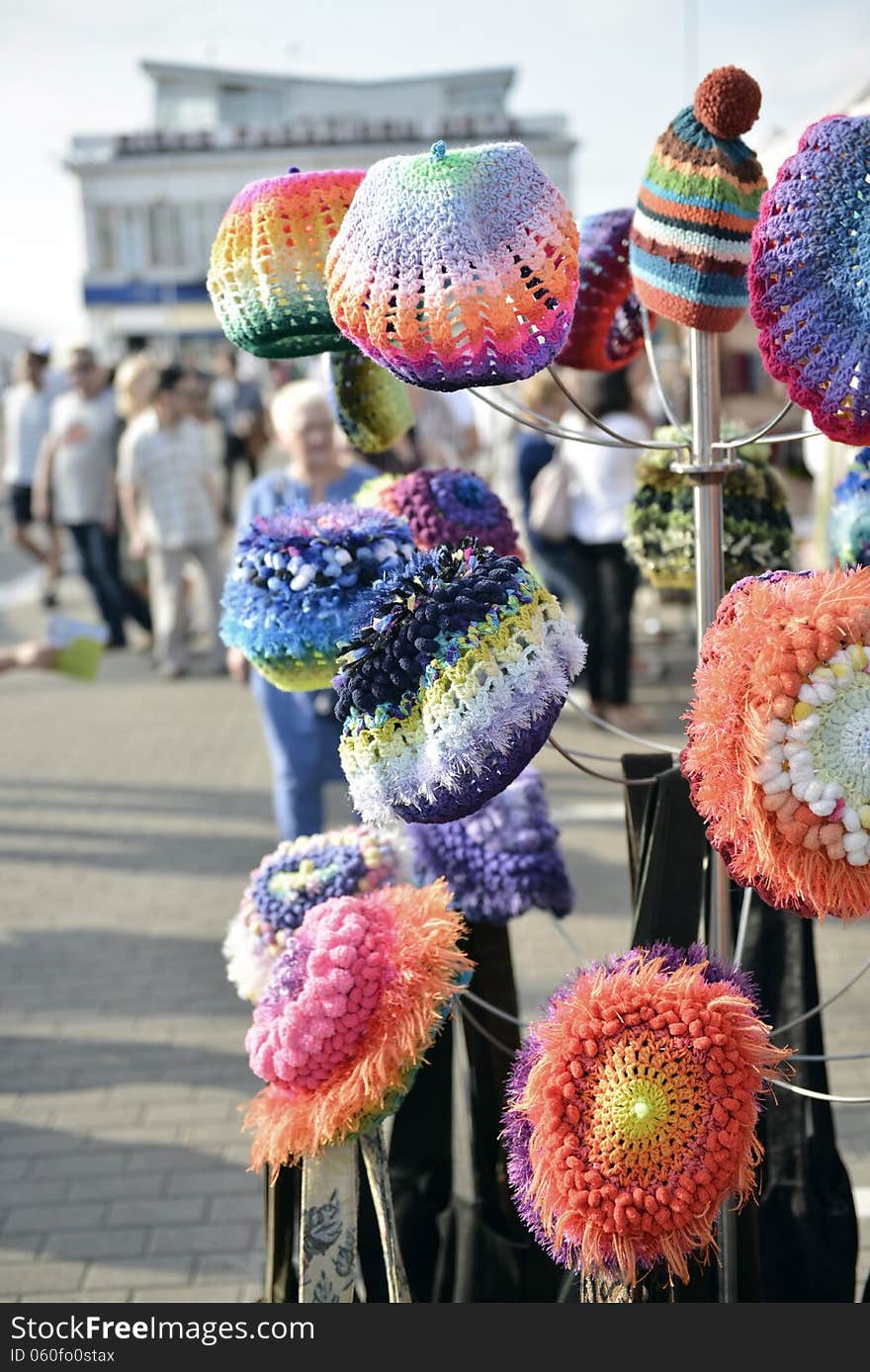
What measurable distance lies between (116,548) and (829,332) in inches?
297

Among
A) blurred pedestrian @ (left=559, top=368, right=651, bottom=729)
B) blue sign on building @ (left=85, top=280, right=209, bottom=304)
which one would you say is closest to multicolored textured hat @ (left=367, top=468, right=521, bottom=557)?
blurred pedestrian @ (left=559, top=368, right=651, bottom=729)

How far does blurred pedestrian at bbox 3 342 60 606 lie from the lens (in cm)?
921

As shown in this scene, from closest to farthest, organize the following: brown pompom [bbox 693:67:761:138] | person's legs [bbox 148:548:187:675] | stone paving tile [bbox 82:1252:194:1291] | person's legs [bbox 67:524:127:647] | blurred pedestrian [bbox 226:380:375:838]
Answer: brown pompom [bbox 693:67:761:138] < stone paving tile [bbox 82:1252:194:1291] < blurred pedestrian [bbox 226:380:375:838] < person's legs [bbox 148:548:187:675] < person's legs [bbox 67:524:127:647]

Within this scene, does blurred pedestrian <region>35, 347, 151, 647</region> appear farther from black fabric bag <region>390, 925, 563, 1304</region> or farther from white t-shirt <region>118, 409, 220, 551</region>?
black fabric bag <region>390, 925, 563, 1304</region>

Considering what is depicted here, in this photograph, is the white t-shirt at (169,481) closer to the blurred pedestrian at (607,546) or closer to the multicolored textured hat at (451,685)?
the blurred pedestrian at (607,546)

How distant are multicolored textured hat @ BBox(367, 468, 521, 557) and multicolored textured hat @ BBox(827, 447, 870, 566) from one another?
48 cm

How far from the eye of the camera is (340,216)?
1608mm

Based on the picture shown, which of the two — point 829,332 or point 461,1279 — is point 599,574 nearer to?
point 461,1279

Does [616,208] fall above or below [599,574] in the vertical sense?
above

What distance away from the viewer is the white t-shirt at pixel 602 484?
5.79m

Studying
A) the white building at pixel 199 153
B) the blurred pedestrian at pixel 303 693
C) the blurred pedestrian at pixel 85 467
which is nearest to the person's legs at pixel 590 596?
the blurred pedestrian at pixel 303 693

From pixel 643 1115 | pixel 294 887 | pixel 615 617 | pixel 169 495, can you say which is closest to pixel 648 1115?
pixel 643 1115
